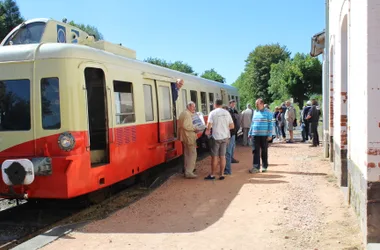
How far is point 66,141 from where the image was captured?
6359mm

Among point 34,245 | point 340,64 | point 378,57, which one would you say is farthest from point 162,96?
point 378,57

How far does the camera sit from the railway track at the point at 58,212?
6430 millimetres

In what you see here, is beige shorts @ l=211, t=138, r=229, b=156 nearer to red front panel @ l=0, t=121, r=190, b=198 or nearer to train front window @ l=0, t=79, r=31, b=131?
red front panel @ l=0, t=121, r=190, b=198

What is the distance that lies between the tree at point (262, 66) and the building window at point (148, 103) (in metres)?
51.3

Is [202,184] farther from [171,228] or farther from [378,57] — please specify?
[378,57]

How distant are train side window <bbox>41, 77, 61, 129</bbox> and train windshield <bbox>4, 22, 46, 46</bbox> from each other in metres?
1.69

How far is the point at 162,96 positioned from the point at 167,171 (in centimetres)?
248

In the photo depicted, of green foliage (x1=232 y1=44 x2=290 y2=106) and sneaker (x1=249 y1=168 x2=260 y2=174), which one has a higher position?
green foliage (x1=232 y1=44 x2=290 y2=106)

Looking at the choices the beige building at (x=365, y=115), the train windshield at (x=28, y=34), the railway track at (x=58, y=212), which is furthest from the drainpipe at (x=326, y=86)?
the train windshield at (x=28, y=34)

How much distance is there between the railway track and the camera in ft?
21.1

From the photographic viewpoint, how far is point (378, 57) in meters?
4.49

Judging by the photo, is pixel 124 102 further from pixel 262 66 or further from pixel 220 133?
pixel 262 66

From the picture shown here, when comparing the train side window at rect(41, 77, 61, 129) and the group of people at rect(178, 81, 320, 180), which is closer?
the train side window at rect(41, 77, 61, 129)

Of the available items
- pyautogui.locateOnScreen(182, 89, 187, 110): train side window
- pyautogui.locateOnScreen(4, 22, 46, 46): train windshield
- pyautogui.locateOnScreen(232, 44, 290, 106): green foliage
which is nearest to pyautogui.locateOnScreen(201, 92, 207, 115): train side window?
pyautogui.locateOnScreen(182, 89, 187, 110): train side window
